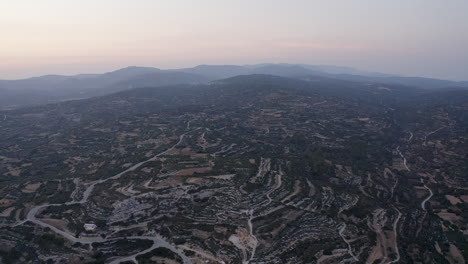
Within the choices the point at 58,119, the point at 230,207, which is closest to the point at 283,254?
the point at 230,207

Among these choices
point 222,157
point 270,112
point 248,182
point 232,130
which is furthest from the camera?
point 270,112

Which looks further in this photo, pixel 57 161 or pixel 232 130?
pixel 232 130

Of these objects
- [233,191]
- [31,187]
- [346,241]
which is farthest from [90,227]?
[346,241]

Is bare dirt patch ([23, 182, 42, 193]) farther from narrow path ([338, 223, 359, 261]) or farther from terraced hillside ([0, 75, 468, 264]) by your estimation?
narrow path ([338, 223, 359, 261])

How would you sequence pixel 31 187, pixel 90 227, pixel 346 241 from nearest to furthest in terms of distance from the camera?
1. pixel 90 227
2. pixel 346 241
3. pixel 31 187

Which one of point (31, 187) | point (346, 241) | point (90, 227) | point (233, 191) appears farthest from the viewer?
point (31, 187)

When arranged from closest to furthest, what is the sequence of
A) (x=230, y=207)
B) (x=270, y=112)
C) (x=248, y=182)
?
(x=230, y=207) → (x=248, y=182) → (x=270, y=112)

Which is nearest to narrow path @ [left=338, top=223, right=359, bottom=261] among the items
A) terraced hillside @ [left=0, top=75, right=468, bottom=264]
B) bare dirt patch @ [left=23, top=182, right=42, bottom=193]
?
terraced hillside @ [left=0, top=75, right=468, bottom=264]

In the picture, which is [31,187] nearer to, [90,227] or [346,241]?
[90,227]

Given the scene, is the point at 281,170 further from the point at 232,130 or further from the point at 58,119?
the point at 58,119

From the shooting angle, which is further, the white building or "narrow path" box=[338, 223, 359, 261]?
the white building

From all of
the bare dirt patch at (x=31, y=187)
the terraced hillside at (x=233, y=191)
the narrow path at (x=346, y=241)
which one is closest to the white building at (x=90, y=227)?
the terraced hillside at (x=233, y=191)
